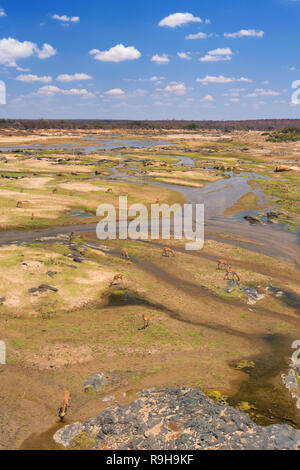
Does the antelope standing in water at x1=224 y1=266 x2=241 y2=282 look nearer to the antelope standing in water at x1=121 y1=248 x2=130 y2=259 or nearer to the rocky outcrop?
the antelope standing in water at x1=121 y1=248 x2=130 y2=259

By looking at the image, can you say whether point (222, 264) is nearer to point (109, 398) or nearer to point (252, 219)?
point (252, 219)

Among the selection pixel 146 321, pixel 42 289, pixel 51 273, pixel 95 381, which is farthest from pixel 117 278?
pixel 95 381

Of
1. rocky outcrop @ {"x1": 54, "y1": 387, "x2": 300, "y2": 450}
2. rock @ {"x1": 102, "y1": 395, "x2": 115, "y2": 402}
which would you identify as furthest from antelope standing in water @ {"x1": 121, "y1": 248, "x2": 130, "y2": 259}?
rocky outcrop @ {"x1": 54, "y1": 387, "x2": 300, "y2": 450}

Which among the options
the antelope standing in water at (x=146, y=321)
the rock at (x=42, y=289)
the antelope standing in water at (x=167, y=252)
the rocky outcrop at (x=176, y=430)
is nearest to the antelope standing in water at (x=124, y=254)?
the antelope standing in water at (x=167, y=252)

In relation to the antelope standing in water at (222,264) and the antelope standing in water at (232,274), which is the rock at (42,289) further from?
the antelope standing in water at (222,264)

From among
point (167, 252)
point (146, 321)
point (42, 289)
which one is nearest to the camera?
point (146, 321)

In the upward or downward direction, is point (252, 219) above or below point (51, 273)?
above
